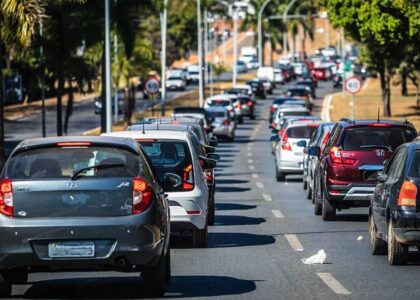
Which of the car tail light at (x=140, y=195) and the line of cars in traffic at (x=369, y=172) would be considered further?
the line of cars in traffic at (x=369, y=172)

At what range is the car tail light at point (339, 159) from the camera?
23.2 m

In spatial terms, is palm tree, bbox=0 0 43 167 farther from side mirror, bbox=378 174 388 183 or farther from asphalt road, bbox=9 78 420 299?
side mirror, bbox=378 174 388 183

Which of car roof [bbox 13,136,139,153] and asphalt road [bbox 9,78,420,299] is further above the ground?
car roof [bbox 13,136,139,153]

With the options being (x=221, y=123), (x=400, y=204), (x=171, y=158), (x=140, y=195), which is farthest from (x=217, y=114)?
(x=140, y=195)

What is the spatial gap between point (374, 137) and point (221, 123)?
39485 mm

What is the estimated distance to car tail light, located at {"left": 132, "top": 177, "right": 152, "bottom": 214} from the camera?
41.8ft

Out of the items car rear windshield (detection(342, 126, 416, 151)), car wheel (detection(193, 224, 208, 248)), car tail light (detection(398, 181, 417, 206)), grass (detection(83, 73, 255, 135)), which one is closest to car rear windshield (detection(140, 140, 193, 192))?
car wheel (detection(193, 224, 208, 248))

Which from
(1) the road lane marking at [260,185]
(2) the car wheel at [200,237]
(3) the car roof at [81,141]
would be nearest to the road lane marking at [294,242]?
(2) the car wheel at [200,237]

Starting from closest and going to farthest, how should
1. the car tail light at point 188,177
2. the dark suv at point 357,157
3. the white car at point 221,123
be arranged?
the car tail light at point 188,177 < the dark suv at point 357,157 < the white car at point 221,123

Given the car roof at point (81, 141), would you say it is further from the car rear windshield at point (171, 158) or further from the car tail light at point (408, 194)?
the car rear windshield at point (171, 158)

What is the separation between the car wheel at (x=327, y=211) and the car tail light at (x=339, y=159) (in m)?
0.68

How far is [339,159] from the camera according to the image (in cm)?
2325

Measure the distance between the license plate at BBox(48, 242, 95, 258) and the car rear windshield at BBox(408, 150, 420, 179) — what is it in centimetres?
475

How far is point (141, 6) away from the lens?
64.5 m
